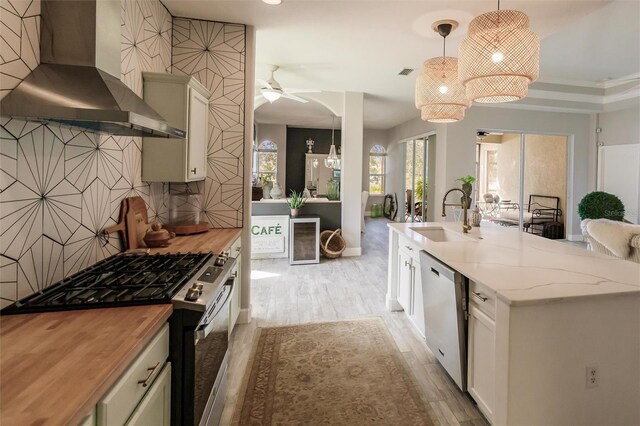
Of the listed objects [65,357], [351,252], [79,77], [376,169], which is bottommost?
[351,252]

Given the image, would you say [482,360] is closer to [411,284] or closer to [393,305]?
[411,284]

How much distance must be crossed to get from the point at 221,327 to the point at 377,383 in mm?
1115

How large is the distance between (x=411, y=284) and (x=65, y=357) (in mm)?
2367

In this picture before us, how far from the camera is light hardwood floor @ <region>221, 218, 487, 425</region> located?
1.95m

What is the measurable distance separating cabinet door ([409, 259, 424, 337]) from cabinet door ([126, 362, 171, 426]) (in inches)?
73.0

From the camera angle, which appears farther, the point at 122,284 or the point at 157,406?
the point at 122,284

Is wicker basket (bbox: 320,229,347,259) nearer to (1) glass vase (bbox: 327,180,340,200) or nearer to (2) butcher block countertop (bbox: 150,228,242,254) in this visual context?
(1) glass vase (bbox: 327,180,340,200)

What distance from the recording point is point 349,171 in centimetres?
565

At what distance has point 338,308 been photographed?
3.33 meters

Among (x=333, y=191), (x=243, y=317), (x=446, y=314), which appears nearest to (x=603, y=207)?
(x=333, y=191)

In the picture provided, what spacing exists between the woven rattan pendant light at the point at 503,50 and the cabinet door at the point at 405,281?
1.51 metres

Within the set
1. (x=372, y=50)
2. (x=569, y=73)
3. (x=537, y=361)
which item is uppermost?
(x=569, y=73)

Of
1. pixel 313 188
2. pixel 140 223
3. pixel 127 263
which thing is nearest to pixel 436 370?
pixel 127 263

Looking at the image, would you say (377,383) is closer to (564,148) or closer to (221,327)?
(221,327)
